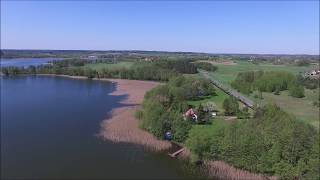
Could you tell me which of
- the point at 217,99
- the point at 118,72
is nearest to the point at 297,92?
the point at 217,99

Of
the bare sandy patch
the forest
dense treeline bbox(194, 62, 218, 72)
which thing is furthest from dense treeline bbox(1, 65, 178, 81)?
the forest

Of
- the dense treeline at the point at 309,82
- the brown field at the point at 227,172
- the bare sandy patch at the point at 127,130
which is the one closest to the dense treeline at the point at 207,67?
the dense treeline at the point at 309,82

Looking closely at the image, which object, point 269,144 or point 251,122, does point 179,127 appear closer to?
point 251,122

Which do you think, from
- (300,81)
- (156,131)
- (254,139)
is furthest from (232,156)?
(300,81)

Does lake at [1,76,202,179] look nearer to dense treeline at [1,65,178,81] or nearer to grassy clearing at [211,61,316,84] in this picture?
dense treeline at [1,65,178,81]

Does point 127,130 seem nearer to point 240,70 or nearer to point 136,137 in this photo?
point 136,137
